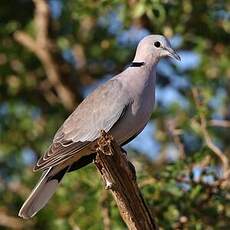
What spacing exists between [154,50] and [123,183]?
1343mm

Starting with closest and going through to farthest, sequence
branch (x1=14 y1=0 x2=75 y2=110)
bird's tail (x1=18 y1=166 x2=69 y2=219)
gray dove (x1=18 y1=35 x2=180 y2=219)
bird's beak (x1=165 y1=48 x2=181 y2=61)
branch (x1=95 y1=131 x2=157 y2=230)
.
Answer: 1. branch (x1=95 y1=131 x2=157 y2=230)
2. gray dove (x1=18 y1=35 x2=180 y2=219)
3. bird's tail (x1=18 y1=166 x2=69 y2=219)
4. bird's beak (x1=165 y1=48 x2=181 y2=61)
5. branch (x1=14 y1=0 x2=75 y2=110)

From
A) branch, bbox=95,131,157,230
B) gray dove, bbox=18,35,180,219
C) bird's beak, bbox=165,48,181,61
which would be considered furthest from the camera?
bird's beak, bbox=165,48,181,61

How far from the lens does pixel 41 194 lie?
5.84m

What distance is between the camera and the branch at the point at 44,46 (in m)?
8.91

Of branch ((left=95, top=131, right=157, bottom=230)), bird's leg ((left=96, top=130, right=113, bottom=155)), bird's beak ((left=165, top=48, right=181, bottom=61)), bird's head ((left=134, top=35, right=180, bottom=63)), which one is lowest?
branch ((left=95, top=131, right=157, bottom=230))

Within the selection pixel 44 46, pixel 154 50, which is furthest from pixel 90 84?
pixel 154 50

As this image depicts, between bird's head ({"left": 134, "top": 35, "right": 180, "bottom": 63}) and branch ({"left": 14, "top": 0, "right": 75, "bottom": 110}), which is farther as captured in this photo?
branch ({"left": 14, "top": 0, "right": 75, "bottom": 110})

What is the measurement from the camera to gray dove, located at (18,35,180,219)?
5.59 metres

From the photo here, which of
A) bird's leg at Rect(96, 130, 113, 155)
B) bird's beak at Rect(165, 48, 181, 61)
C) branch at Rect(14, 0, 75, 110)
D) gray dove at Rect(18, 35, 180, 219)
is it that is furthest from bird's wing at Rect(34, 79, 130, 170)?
branch at Rect(14, 0, 75, 110)

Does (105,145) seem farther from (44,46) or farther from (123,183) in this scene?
(44,46)

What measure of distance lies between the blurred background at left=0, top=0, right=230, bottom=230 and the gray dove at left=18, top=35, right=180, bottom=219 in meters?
0.83

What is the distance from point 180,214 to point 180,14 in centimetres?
177

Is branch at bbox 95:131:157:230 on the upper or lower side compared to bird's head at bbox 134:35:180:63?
lower

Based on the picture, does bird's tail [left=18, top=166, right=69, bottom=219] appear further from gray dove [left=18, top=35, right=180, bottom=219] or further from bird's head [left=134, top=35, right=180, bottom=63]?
bird's head [left=134, top=35, right=180, bottom=63]
